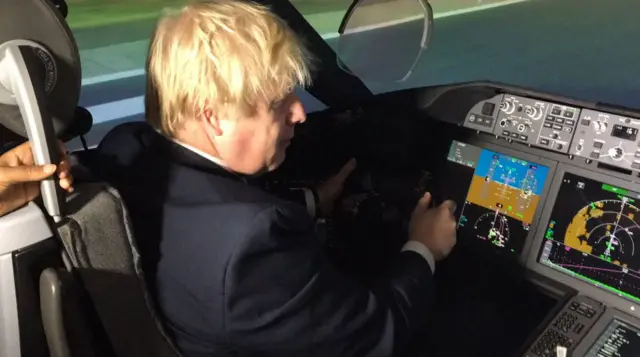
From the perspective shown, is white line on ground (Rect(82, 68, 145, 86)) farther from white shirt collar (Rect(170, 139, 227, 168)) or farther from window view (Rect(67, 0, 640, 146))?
white shirt collar (Rect(170, 139, 227, 168))

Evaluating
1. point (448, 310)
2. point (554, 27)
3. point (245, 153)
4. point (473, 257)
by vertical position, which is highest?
point (554, 27)

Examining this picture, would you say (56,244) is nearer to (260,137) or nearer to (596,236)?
(260,137)

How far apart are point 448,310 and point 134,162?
84cm

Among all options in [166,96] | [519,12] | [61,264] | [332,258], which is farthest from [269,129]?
[519,12]

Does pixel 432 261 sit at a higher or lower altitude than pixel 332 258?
higher

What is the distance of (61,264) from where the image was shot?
0.95 meters

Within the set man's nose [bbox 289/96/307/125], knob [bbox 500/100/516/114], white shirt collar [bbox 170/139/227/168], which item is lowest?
white shirt collar [bbox 170/139/227/168]

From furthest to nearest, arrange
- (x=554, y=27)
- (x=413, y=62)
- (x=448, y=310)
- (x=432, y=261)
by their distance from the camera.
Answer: (x=554, y=27) → (x=413, y=62) → (x=448, y=310) → (x=432, y=261)

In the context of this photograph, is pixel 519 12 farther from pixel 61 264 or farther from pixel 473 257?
pixel 61 264

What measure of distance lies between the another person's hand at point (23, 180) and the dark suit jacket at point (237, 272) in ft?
0.55

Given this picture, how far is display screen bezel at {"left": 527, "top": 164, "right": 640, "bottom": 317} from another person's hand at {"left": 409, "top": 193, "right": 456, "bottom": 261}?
0.21 m

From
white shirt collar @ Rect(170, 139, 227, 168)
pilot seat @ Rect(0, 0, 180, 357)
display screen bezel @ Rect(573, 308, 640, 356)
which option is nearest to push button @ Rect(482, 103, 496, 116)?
display screen bezel @ Rect(573, 308, 640, 356)

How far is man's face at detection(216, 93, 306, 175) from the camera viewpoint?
1.07m

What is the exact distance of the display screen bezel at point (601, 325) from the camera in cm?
125
